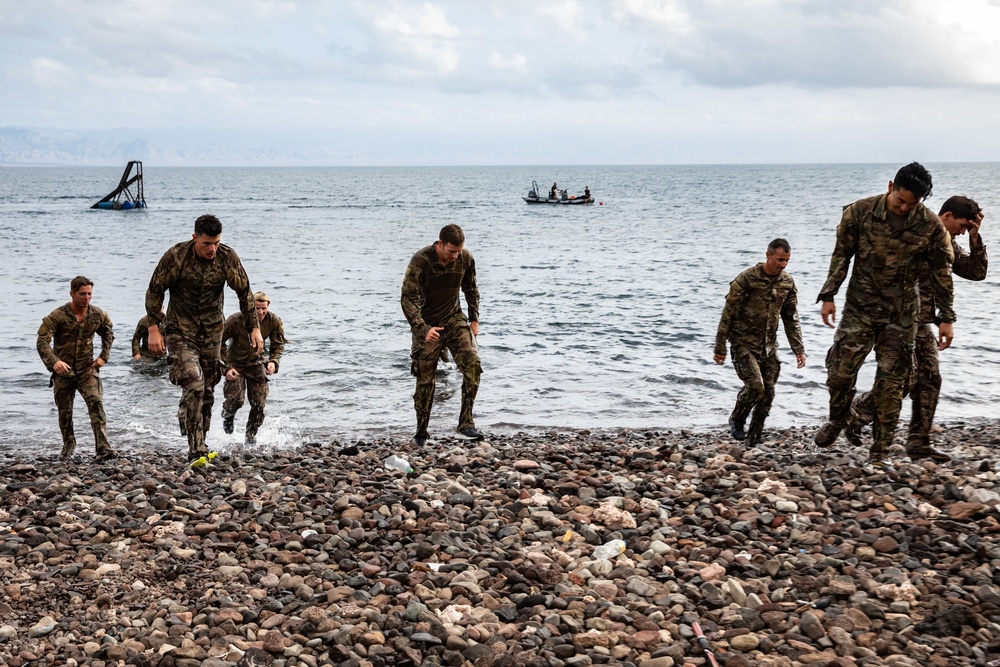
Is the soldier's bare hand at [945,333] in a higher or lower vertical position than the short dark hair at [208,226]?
lower

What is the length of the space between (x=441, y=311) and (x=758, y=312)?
364 centimetres

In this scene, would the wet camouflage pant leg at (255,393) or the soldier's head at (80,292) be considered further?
the wet camouflage pant leg at (255,393)

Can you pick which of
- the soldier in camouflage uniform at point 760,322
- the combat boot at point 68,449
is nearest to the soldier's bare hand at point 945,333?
the soldier in camouflage uniform at point 760,322

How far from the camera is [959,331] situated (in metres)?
22.2

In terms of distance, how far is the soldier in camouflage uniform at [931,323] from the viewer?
833cm

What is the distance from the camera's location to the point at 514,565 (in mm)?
6086

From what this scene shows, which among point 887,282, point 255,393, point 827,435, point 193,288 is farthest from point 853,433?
point 255,393

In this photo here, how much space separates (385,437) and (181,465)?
3.86 meters

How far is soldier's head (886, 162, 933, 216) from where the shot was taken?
7.48m

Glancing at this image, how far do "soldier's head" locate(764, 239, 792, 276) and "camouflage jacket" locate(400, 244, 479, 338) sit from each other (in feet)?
10.9

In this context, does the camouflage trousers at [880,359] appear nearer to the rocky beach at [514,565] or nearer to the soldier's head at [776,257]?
the rocky beach at [514,565]

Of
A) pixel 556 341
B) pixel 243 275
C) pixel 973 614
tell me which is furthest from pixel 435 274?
pixel 556 341

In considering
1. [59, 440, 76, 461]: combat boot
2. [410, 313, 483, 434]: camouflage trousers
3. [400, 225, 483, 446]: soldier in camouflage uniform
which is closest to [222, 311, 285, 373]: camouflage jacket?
[59, 440, 76, 461]: combat boot

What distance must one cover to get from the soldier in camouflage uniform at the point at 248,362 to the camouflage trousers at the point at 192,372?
7.21ft
